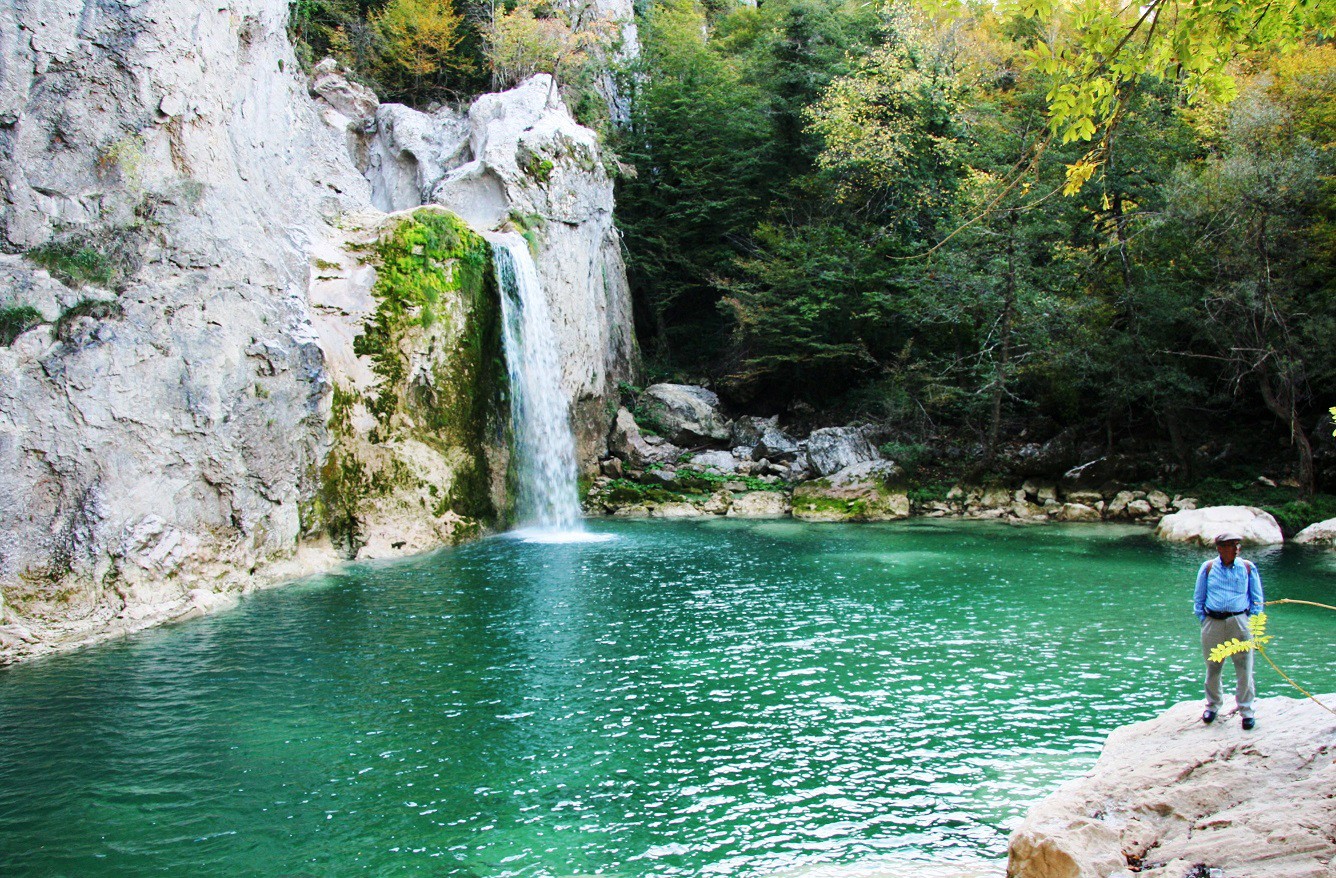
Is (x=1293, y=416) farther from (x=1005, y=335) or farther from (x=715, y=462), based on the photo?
(x=715, y=462)

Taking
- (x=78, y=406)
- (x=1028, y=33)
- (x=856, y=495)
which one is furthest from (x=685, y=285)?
(x=78, y=406)

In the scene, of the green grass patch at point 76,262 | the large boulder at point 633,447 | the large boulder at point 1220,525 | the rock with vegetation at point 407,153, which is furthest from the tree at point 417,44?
the large boulder at point 1220,525

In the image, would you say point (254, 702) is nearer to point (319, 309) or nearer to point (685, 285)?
point (319, 309)

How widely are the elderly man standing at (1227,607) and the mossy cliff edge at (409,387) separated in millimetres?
13115

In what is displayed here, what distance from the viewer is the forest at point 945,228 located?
1816 centimetres

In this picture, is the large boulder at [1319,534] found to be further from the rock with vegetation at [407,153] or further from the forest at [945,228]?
the rock with vegetation at [407,153]

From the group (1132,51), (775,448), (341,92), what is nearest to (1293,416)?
(775,448)

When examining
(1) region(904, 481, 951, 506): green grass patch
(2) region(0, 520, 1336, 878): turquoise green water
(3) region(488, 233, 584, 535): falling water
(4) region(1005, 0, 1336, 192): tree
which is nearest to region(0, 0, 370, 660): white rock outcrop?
(2) region(0, 520, 1336, 878): turquoise green water

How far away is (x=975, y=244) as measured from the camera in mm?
22375

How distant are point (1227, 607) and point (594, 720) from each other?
16.6 feet

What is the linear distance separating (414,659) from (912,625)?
20.3ft

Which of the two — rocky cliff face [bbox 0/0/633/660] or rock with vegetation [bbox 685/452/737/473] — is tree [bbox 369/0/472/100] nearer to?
rocky cliff face [bbox 0/0/633/660]

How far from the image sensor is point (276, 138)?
15359 mm

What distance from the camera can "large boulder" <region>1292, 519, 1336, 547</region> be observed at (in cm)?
1597
